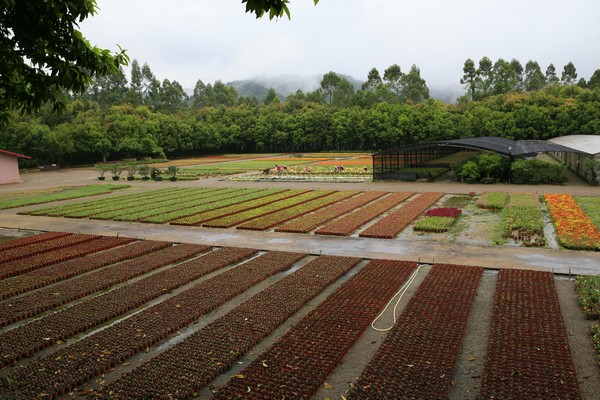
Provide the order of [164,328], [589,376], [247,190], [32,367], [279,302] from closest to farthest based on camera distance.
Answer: [589,376], [32,367], [164,328], [279,302], [247,190]

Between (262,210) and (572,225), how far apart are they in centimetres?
1561

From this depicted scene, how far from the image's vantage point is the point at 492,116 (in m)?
75.8

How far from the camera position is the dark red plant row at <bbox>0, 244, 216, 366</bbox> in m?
10.0

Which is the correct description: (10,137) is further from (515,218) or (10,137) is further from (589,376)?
(589,376)

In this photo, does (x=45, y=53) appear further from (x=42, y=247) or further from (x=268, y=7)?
(x=42, y=247)

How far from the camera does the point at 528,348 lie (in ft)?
30.6

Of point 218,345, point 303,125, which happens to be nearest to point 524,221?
point 218,345

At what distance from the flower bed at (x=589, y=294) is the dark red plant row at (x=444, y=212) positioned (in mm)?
10257

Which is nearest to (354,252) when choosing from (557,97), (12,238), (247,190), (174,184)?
(12,238)

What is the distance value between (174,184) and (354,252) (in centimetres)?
2945

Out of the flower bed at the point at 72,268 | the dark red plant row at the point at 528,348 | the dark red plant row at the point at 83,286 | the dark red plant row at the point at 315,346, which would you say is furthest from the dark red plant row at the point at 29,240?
the dark red plant row at the point at 528,348

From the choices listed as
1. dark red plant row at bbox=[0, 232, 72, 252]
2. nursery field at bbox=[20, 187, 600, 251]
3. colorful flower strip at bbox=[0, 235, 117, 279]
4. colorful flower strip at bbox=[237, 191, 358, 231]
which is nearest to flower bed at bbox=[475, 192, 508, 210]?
nursery field at bbox=[20, 187, 600, 251]

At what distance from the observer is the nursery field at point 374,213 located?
777 inches

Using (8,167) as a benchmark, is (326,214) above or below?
below
